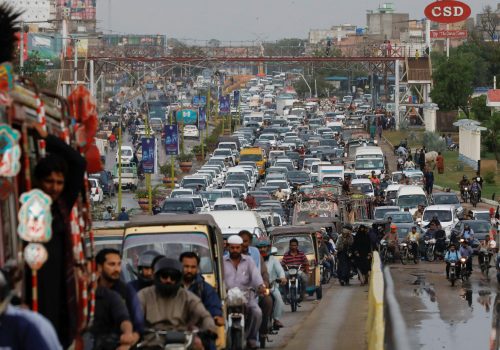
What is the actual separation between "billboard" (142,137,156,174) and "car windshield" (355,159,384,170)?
14032 mm

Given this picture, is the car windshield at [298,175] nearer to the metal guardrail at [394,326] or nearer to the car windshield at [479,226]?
the car windshield at [479,226]

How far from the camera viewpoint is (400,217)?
159 feet

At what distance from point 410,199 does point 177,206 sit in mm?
9762

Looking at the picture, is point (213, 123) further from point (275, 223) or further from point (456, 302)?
point (456, 302)

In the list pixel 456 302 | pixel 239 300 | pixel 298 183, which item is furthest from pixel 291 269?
pixel 298 183

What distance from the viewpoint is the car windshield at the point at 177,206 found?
166 feet

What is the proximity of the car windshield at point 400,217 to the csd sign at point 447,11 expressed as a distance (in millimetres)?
80207

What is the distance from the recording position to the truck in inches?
2749

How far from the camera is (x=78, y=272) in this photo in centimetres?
1018

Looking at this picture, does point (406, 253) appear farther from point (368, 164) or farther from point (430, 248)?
point (368, 164)

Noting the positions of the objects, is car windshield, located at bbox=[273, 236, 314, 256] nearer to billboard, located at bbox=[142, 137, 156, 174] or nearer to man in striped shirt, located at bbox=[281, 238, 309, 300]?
man in striped shirt, located at bbox=[281, 238, 309, 300]

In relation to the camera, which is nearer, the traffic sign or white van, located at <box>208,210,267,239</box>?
white van, located at <box>208,210,267,239</box>

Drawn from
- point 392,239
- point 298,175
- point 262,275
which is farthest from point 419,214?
point 262,275

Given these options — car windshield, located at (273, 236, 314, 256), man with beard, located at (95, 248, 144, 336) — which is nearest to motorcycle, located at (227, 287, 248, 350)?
man with beard, located at (95, 248, 144, 336)
